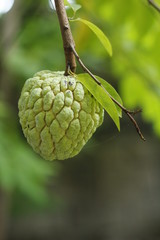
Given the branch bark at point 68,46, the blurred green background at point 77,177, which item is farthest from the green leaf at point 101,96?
the blurred green background at point 77,177

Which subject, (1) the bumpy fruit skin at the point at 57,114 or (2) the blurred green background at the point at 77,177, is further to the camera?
(2) the blurred green background at the point at 77,177

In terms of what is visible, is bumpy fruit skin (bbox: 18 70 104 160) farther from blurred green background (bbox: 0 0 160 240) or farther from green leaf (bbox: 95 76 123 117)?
blurred green background (bbox: 0 0 160 240)

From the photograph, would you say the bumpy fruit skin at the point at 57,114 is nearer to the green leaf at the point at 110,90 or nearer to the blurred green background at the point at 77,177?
the green leaf at the point at 110,90

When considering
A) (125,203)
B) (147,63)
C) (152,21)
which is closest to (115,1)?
(152,21)

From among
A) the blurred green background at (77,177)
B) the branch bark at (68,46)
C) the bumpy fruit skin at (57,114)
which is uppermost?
the branch bark at (68,46)

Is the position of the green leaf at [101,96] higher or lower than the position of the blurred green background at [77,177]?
higher

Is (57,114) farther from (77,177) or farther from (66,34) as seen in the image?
(77,177)

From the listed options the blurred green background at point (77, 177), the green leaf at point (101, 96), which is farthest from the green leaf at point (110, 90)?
the blurred green background at point (77, 177)

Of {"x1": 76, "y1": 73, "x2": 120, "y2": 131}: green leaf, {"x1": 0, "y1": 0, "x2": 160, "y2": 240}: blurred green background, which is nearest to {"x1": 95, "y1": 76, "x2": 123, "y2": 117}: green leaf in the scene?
{"x1": 76, "y1": 73, "x2": 120, "y2": 131}: green leaf

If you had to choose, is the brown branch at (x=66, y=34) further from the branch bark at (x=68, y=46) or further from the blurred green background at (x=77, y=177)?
the blurred green background at (x=77, y=177)
